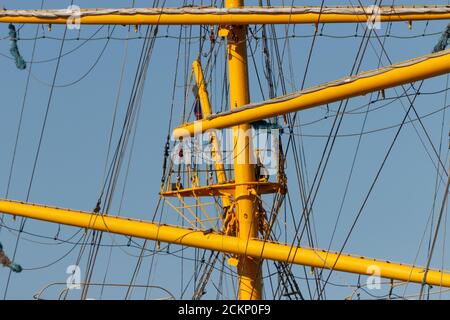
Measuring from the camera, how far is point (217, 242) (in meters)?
35.0

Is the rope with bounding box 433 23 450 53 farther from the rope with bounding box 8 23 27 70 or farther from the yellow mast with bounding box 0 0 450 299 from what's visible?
the rope with bounding box 8 23 27 70

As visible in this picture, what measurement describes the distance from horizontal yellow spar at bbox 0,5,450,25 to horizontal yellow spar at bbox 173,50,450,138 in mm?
5562

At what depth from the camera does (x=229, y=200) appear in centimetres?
3531

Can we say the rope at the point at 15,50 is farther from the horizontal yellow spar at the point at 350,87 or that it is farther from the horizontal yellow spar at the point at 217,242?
the horizontal yellow spar at the point at 350,87

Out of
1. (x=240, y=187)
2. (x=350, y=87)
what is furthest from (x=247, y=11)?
(x=350, y=87)

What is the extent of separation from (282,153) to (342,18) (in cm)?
335

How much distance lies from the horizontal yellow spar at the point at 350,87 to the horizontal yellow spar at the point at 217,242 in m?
5.71

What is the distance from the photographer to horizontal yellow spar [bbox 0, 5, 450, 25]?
3350cm

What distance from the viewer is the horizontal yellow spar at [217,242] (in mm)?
32750

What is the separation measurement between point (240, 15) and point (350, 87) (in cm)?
1037

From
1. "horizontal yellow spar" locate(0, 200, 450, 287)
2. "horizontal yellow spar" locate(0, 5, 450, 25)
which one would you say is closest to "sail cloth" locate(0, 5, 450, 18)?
"horizontal yellow spar" locate(0, 5, 450, 25)

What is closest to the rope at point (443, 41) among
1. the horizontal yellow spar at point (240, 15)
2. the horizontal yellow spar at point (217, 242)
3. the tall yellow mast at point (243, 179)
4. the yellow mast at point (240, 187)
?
the yellow mast at point (240, 187)
